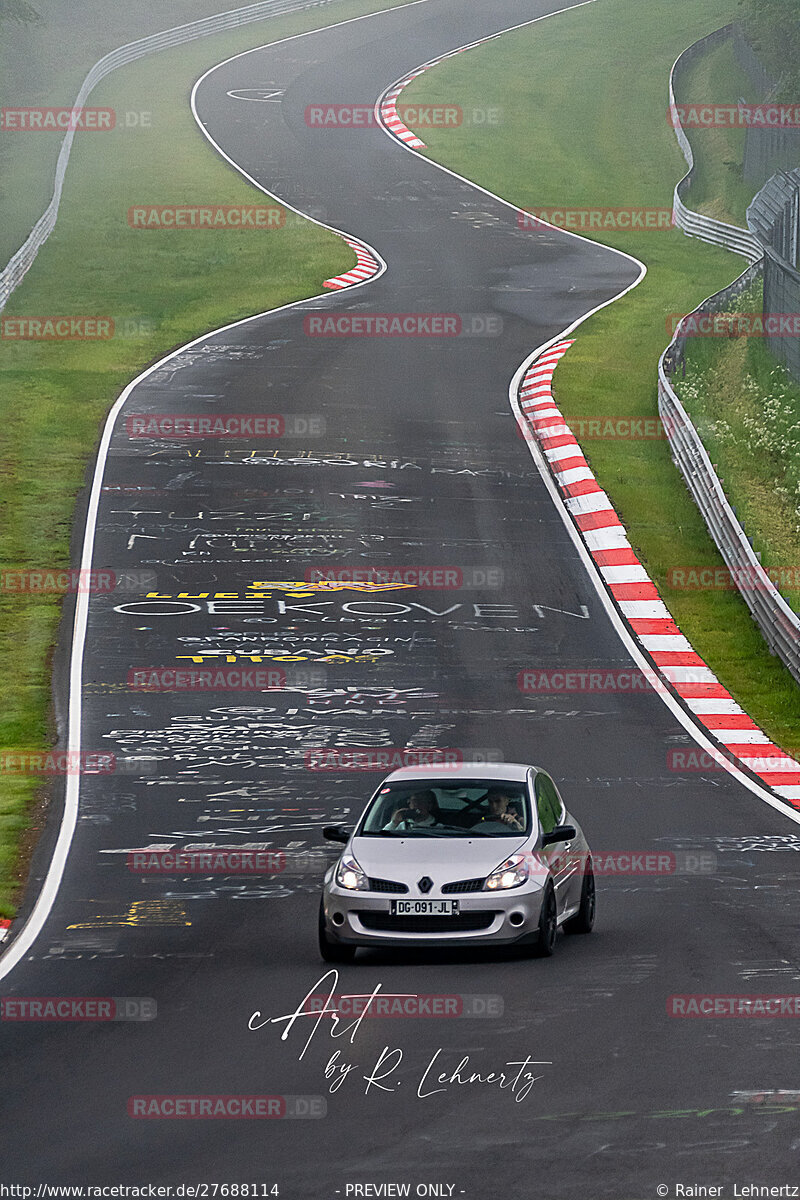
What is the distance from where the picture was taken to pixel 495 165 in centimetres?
6644

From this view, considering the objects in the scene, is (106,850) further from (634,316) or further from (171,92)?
(171,92)

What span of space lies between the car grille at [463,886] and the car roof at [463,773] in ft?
4.68

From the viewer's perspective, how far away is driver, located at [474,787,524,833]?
1299cm

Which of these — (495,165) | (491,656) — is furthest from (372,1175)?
(495,165)

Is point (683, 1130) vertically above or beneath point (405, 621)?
above

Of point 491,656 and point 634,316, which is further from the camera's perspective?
point 634,316

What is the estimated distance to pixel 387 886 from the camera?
12180 mm

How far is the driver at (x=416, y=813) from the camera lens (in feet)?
42.9

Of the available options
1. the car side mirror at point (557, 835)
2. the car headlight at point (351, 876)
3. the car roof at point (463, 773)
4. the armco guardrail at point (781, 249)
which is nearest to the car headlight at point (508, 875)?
the car side mirror at point (557, 835)

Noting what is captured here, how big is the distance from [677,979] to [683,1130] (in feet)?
9.73

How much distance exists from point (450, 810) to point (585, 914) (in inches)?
53.9

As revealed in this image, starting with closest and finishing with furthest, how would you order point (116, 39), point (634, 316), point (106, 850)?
1. point (106, 850)
2. point (634, 316)
3. point (116, 39)

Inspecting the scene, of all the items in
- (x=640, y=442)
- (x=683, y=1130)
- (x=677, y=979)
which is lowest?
(x=640, y=442)

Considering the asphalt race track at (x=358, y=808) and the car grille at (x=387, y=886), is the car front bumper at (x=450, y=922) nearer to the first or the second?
the car grille at (x=387, y=886)
